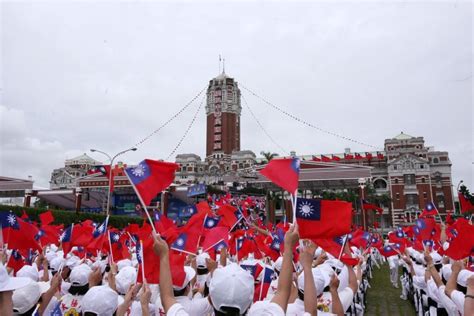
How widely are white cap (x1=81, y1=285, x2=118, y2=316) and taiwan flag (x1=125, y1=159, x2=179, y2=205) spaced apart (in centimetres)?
85

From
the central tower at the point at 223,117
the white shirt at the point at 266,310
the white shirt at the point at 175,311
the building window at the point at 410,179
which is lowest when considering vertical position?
the white shirt at the point at 175,311

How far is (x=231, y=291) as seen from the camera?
2297 millimetres

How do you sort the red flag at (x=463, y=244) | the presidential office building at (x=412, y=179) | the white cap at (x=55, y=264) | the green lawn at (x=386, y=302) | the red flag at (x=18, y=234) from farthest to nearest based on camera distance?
the presidential office building at (x=412, y=179) → the green lawn at (x=386, y=302) → the white cap at (x=55, y=264) → the red flag at (x=18, y=234) → the red flag at (x=463, y=244)

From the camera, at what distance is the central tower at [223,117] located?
263 feet

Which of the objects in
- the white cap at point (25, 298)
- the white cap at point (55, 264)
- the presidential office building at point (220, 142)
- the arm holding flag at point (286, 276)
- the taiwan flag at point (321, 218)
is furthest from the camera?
the presidential office building at point (220, 142)

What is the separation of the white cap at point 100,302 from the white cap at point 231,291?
4.06 ft

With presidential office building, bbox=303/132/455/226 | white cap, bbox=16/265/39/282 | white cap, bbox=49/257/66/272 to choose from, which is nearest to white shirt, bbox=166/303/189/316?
white cap, bbox=16/265/39/282

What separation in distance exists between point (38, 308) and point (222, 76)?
82.4 meters

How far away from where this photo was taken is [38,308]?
3.27 m

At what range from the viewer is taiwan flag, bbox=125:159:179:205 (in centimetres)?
361

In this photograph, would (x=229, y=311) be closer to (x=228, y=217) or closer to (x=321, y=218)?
(x=321, y=218)

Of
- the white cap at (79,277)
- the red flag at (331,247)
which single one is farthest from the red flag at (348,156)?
the white cap at (79,277)

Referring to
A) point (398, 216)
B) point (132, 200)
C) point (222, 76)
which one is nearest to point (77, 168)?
point (222, 76)

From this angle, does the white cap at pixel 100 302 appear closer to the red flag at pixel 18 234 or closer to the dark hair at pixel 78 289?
the dark hair at pixel 78 289
